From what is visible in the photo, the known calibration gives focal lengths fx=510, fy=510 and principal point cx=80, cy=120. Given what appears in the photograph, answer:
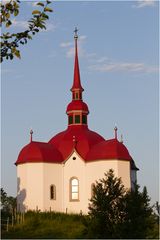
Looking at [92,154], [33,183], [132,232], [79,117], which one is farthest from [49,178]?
[132,232]

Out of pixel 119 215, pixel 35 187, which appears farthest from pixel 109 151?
pixel 119 215

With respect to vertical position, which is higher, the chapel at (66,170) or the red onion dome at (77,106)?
the red onion dome at (77,106)

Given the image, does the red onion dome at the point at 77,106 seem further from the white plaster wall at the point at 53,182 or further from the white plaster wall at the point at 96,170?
the white plaster wall at the point at 96,170

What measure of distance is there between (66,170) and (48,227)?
8.87 metres

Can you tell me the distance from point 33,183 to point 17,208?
3180 mm

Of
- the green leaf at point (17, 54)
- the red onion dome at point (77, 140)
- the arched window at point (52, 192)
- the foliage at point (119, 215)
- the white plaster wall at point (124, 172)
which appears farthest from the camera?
the red onion dome at point (77, 140)

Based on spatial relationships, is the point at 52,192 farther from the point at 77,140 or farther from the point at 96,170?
the point at 77,140

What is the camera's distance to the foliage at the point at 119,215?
1340 inches

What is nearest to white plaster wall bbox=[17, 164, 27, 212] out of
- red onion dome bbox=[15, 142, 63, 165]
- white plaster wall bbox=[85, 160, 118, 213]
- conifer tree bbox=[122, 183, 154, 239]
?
red onion dome bbox=[15, 142, 63, 165]

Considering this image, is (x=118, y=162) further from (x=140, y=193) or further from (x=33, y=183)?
(x=140, y=193)

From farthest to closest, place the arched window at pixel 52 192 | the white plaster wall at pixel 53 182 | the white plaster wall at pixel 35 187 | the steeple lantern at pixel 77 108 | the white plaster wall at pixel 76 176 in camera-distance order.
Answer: the steeple lantern at pixel 77 108, the arched window at pixel 52 192, the white plaster wall at pixel 76 176, the white plaster wall at pixel 53 182, the white plaster wall at pixel 35 187

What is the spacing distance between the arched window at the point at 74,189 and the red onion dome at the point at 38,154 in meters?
2.58

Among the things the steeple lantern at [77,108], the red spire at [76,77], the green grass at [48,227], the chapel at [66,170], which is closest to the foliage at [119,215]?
the green grass at [48,227]

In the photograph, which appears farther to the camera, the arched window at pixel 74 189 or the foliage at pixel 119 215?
the arched window at pixel 74 189
